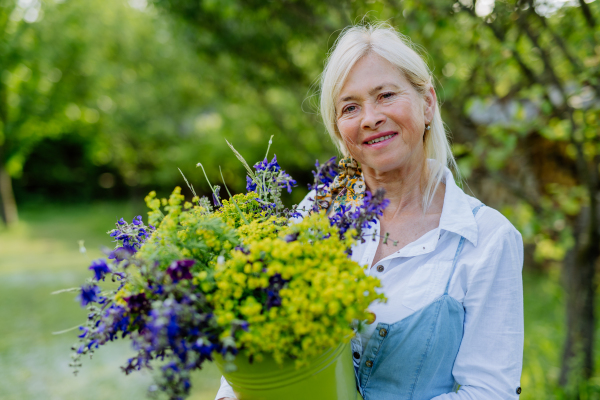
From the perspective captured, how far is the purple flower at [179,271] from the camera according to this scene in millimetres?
1099

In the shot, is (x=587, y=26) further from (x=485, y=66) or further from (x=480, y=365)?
(x=480, y=365)

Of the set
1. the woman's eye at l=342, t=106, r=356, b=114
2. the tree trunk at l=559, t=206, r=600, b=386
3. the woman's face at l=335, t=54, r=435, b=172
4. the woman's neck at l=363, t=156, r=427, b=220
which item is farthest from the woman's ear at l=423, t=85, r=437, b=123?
the tree trunk at l=559, t=206, r=600, b=386

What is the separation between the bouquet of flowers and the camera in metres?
1.02

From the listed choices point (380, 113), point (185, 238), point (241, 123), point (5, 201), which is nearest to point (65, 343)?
point (185, 238)

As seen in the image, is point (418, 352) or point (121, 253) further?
point (418, 352)

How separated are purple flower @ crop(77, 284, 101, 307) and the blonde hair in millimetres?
1248

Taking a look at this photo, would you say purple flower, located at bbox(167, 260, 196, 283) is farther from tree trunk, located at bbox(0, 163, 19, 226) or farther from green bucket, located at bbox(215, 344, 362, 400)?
tree trunk, located at bbox(0, 163, 19, 226)

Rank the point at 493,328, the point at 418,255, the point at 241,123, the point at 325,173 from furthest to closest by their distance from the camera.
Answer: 1. the point at 241,123
2. the point at 325,173
3. the point at 418,255
4. the point at 493,328

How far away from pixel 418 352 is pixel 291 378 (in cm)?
61

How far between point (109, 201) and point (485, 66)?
68.6 ft

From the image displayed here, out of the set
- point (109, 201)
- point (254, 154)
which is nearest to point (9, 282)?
point (254, 154)

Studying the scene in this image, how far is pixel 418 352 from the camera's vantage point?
1.55 m

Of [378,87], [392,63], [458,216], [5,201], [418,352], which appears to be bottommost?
[418,352]

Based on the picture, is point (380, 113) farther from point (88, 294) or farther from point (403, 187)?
point (88, 294)
